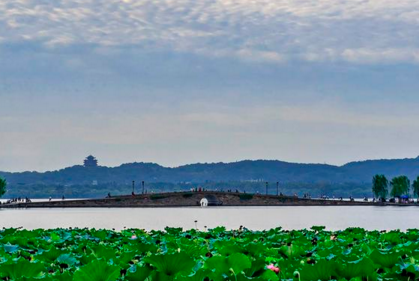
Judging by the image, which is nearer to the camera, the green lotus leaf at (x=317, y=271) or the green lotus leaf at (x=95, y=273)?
the green lotus leaf at (x=95, y=273)

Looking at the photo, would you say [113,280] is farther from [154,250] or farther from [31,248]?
[31,248]

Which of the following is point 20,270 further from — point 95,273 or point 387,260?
point 387,260

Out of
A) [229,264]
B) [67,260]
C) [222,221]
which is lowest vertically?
[222,221]

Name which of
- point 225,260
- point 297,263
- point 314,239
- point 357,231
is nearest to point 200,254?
point 297,263

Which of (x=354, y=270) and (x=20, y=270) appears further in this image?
(x=354, y=270)

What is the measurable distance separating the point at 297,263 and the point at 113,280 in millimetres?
2695

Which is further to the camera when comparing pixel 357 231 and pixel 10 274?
pixel 357 231

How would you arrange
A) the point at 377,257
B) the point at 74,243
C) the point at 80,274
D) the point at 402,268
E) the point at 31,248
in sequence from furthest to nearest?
the point at 74,243 → the point at 31,248 → the point at 377,257 → the point at 402,268 → the point at 80,274

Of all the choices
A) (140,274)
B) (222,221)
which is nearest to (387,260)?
(140,274)

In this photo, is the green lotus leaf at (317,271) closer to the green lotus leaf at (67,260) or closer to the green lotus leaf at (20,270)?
the green lotus leaf at (20,270)

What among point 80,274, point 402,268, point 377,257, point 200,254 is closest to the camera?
point 80,274

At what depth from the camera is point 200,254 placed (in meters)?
11.3

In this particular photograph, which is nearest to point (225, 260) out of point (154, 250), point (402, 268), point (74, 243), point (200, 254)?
point (402, 268)

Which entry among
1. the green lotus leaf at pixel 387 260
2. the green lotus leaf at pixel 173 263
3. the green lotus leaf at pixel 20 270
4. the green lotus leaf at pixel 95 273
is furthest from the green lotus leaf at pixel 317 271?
the green lotus leaf at pixel 20 270
